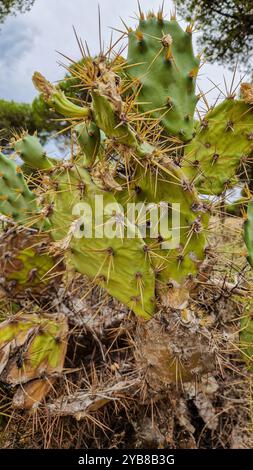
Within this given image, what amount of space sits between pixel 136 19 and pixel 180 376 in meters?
1.21

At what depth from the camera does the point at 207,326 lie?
152 centimetres

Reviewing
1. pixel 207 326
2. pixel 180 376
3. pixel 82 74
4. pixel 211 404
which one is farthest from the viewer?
pixel 211 404

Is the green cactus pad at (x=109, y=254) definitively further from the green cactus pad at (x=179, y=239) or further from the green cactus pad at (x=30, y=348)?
the green cactus pad at (x=30, y=348)

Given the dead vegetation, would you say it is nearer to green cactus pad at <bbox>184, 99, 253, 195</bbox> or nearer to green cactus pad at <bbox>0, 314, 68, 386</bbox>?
green cactus pad at <bbox>0, 314, 68, 386</bbox>

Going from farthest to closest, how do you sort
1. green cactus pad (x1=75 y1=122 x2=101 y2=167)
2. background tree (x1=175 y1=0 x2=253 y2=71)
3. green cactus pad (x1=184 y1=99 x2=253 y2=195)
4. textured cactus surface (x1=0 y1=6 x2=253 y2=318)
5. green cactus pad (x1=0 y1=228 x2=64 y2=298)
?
background tree (x1=175 y1=0 x2=253 y2=71)
green cactus pad (x1=0 y1=228 x2=64 y2=298)
green cactus pad (x1=184 y1=99 x2=253 y2=195)
green cactus pad (x1=75 y1=122 x2=101 y2=167)
textured cactus surface (x1=0 y1=6 x2=253 y2=318)

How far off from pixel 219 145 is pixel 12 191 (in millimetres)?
909

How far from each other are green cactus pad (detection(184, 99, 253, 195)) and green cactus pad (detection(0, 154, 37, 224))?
0.74 meters

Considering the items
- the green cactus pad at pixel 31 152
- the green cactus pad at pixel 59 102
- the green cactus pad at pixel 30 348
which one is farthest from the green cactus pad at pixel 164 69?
the green cactus pad at pixel 30 348

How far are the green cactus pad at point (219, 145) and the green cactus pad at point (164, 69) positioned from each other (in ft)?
0.39

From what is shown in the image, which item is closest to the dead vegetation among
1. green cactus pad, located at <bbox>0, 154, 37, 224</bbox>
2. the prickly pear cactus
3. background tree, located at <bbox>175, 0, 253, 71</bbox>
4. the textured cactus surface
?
the prickly pear cactus

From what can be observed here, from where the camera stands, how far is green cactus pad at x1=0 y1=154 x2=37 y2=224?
6.53 feet

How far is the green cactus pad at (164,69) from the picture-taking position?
1565 mm
